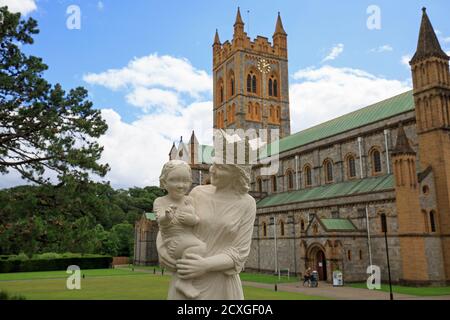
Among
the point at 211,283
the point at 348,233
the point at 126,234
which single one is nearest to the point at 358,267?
the point at 348,233

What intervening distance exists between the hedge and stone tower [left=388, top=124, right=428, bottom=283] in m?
44.4

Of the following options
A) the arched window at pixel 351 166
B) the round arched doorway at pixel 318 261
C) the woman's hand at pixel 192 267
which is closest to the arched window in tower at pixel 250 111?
the arched window at pixel 351 166

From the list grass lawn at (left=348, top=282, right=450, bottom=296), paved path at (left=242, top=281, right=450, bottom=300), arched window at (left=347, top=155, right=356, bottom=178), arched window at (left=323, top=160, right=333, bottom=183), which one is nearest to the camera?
paved path at (left=242, top=281, right=450, bottom=300)

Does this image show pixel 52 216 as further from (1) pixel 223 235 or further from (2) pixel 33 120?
(1) pixel 223 235

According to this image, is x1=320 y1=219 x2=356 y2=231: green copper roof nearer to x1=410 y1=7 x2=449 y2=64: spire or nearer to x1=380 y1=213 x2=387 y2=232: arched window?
x1=380 y1=213 x2=387 y2=232: arched window

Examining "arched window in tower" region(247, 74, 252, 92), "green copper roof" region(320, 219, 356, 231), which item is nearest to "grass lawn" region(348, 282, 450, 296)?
"green copper roof" region(320, 219, 356, 231)

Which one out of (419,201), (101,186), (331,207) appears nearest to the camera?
Answer: (101,186)

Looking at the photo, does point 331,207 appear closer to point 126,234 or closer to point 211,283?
point 211,283

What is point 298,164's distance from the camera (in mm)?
47531

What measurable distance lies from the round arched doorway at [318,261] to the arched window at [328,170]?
1051cm

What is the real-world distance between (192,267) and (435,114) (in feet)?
110

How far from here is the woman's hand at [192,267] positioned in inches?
147

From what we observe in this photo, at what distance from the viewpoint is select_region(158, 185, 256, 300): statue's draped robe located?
388cm
